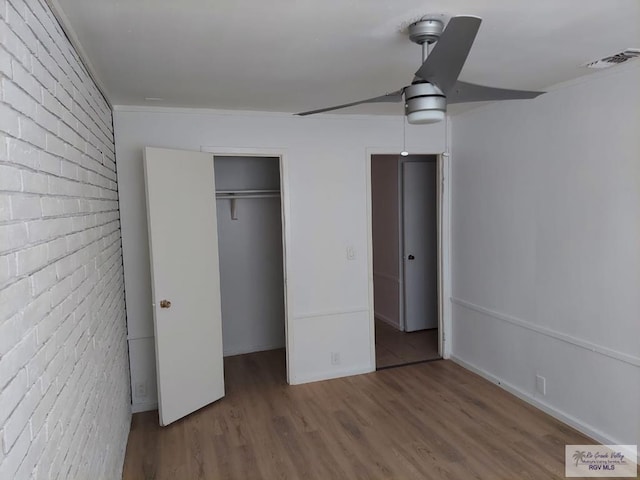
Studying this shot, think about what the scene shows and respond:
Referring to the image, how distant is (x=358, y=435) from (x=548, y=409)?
1412 millimetres

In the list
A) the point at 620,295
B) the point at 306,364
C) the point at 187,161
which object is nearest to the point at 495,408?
the point at 620,295

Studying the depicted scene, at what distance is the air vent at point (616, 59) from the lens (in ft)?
7.91

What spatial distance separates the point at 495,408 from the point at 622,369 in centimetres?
97

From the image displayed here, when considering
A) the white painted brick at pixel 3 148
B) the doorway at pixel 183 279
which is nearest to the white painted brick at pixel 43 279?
the white painted brick at pixel 3 148

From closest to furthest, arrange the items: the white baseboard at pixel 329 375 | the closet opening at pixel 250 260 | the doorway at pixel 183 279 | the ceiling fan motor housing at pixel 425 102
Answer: the ceiling fan motor housing at pixel 425 102
the doorway at pixel 183 279
the white baseboard at pixel 329 375
the closet opening at pixel 250 260

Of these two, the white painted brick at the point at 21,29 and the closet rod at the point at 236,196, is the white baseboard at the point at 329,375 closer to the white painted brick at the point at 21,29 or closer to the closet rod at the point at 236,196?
the closet rod at the point at 236,196

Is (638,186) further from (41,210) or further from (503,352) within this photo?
(41,210)

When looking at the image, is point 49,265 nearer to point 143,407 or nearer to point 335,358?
point 143,407

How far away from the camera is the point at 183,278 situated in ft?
11.1

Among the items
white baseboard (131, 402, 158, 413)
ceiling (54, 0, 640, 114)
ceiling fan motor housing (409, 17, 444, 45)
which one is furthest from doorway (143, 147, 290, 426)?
ceiling fan motor housing (409, 17, 444, 45)

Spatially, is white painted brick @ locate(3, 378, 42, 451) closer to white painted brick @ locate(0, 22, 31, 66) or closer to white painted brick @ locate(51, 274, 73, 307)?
white painted brick @ locate(51, 274, 73, 307)

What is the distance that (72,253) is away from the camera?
1.76 metres

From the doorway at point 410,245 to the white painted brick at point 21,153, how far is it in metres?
4.21

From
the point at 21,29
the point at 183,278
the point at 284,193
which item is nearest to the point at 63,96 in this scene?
the point at 21,29
